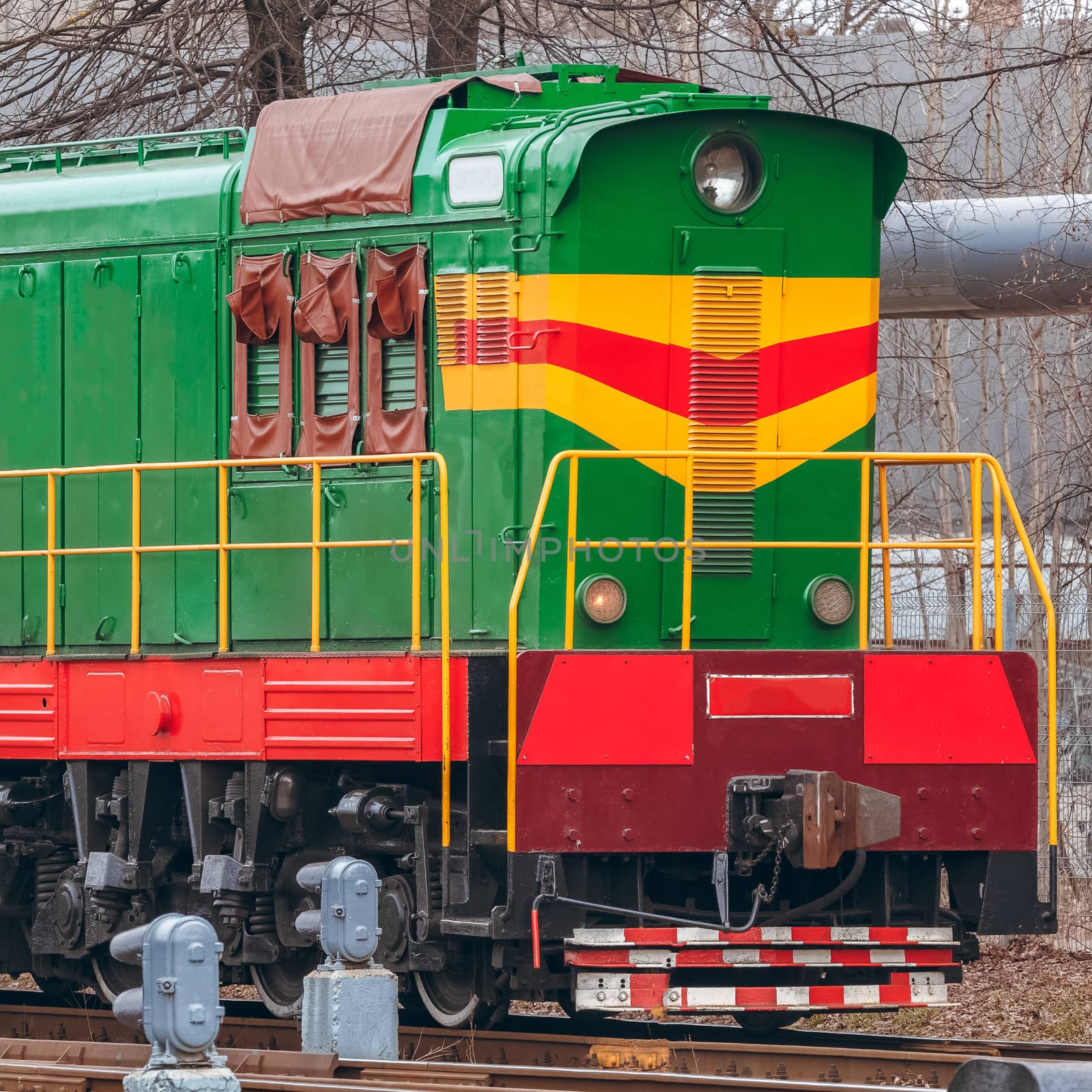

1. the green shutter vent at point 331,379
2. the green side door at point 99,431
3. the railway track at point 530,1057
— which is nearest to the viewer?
the railway track at point 530,1057

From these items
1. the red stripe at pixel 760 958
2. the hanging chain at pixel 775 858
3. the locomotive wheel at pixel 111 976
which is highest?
the hanging chain at pixel 775 858

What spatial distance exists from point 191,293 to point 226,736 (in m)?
2.44

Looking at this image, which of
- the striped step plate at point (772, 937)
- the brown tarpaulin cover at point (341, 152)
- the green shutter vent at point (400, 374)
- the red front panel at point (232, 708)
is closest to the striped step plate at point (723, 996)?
the striped step plate at point (772, 937)

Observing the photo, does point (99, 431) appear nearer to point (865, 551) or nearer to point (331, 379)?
point (331, 379)

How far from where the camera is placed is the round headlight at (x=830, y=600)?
8.87 meters

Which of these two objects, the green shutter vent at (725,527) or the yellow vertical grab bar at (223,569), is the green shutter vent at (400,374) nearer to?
the yellow vertical grab bar at (223,569)

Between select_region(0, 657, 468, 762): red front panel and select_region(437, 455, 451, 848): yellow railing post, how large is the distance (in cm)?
7

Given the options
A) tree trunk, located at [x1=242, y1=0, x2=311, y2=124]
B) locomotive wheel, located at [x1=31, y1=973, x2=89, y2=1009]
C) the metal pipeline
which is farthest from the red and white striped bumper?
tree trunk, located at [x1=242, y1=0, x2=311, y2=124]

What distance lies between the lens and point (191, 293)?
9.66 meters

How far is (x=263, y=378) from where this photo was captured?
945 cm

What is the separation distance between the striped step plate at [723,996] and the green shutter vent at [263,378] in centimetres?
343

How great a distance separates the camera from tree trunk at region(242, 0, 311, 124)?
43.2 ft

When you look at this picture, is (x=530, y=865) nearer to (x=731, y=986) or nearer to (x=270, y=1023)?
(x=731, y=986)

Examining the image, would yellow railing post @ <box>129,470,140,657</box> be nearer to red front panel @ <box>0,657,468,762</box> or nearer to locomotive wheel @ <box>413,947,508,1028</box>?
Result: red front panel @ <box>0,657,468,762</box>
